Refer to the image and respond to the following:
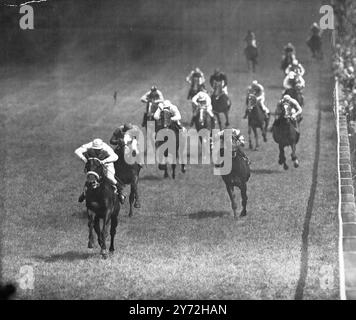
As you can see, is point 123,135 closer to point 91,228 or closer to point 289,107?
point 91,228

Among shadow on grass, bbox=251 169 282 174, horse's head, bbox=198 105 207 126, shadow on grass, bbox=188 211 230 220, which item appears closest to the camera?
shadow on grass, bbox=188 211 230 220

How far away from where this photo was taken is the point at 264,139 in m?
22.2

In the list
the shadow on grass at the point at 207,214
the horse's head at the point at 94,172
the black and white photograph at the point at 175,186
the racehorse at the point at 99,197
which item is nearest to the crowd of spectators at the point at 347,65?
the black and white photograph at the point at 175,186

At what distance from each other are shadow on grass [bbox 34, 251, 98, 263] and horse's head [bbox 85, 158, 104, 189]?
122 cm

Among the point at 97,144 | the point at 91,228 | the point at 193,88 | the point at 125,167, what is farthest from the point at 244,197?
the point at 193,88

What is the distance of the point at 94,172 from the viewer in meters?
12.7

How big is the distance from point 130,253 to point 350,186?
5.07 m

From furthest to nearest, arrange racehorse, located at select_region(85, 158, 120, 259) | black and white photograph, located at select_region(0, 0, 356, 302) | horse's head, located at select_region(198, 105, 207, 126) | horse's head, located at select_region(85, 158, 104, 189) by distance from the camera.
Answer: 1. horse's head, located at select_region(198, 105, 207, 126)
2. racehorse, located at select_region(85, 158, 120, 259)
3. horse's head, located at select_region(85, 158, 104, 189)
4. black and white photograph, located at select_region(0, 0, 356, 302)

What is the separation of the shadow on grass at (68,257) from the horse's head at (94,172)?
1.22 meters

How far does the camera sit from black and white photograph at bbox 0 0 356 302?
39.8 feet

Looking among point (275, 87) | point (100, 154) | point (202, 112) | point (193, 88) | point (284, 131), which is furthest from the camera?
point (275, 87)

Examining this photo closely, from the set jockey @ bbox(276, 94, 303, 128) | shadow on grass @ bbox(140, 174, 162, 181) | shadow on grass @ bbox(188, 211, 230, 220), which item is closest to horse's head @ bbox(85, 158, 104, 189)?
shadow on grass @ bbox(188, 211, 230, 220)

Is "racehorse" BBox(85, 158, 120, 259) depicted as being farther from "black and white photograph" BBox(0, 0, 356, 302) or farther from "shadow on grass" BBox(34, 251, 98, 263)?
"shadow on grass" BBox(34, 251, 98, 263)

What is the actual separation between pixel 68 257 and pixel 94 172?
157cm
